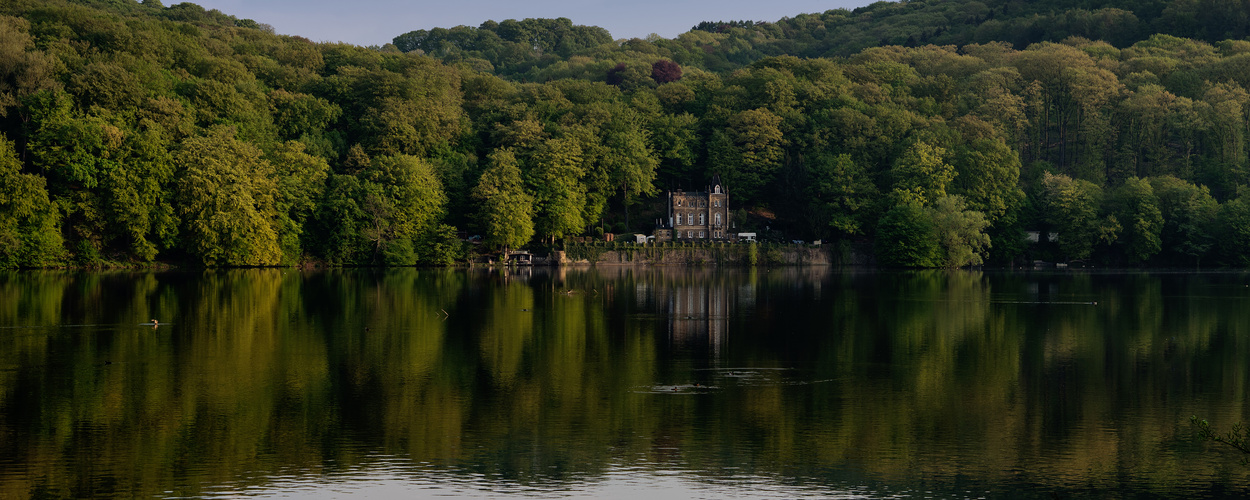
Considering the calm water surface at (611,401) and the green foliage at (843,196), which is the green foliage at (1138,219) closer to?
the green foliage at (843,196)

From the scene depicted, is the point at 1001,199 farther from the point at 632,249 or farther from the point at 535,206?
the point at 535,206

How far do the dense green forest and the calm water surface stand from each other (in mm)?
36799

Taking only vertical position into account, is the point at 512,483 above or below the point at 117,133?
below

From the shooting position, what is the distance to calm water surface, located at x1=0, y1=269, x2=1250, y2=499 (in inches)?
606

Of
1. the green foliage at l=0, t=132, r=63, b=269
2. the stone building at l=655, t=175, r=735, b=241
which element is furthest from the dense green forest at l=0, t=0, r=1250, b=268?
the stone building at l=655, t=175, r=735, b=241

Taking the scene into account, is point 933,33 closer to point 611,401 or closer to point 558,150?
point 558,150

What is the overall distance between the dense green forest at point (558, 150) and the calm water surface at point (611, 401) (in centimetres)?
3680

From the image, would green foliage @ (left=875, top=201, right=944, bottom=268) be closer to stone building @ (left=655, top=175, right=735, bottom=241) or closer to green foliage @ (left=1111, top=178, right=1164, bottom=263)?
stone building @ (left=655, top=175, right=735, bottom=241)

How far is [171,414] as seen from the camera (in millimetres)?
19219

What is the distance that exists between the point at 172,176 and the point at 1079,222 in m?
75.6

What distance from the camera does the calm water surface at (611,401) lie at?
15.4 metres

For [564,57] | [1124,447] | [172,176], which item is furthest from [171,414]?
[564,57]

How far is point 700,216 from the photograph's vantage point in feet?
334

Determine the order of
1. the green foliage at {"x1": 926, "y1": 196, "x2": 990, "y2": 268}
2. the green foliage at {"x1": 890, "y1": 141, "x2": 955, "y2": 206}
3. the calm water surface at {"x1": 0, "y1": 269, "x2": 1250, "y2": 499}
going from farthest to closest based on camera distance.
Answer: the green foliage at {"x1": 890, "y1": 141, "x2": 955, "y2": 206}
the green foliage at {"x1": 926, "y1": 196, "x2": 990, "y2": 268}
the calm water surface at {"x1": 0, "y1": 269, "x2": 1250, "y2": 499}
